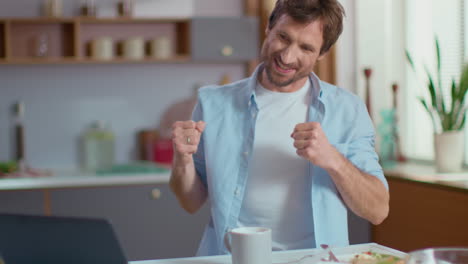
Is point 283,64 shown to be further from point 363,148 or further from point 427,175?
point 427,175

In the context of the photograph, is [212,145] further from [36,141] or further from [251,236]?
[36,141]

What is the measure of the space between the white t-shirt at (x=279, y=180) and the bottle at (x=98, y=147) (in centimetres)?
214

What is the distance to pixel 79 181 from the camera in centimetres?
346

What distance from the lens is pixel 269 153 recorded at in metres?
2.01

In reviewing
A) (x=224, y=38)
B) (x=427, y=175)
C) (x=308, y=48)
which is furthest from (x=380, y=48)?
(x=308, y=48)

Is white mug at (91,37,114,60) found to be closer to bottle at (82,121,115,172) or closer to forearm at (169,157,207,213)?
bottle at (82,121,115,172)

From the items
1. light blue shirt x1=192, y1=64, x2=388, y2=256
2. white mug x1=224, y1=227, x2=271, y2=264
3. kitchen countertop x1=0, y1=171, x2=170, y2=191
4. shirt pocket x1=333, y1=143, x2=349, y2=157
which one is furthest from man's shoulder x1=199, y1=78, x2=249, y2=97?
kitchen countertop x1=0, y1=171, x2=170, y2=191

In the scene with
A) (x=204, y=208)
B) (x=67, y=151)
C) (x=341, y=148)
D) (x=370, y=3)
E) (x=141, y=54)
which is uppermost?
(x=370, y=3)

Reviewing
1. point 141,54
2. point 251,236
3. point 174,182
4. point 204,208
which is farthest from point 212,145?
point 141,54

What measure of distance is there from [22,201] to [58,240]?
2.42 m

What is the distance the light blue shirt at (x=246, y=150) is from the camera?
6.36 feet

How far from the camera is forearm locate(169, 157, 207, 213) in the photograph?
1.93 metres

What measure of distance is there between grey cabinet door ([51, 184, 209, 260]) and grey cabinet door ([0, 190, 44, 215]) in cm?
7

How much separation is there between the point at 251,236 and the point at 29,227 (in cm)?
46
